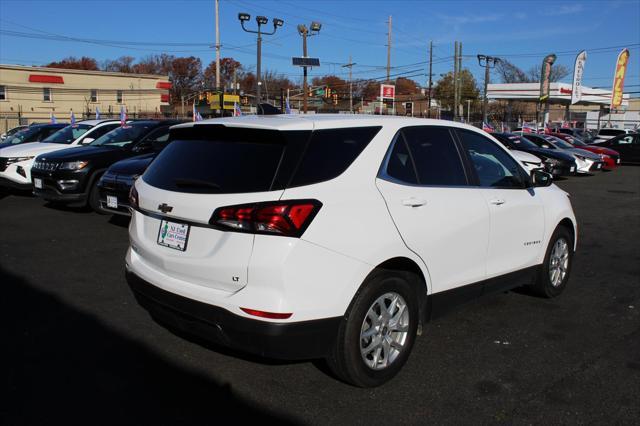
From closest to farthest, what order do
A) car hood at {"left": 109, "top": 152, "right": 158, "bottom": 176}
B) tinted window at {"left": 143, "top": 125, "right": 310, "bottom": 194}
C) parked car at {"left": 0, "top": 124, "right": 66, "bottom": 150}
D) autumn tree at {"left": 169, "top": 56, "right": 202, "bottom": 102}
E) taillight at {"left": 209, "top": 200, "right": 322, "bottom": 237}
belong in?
taillight at {"left": 209, "top": 200, "right": 322, "bottom": 237}
tinted window at {"left": 143, "top": 125, "right": 310, "bottom": 194}
car hood at {"left": 109, "top": 152, "right": 158, "bottom": 176}
parked car at {"left": 0, "top": 124, "right": 66, "bottom": 150}
autumn tree at {"left": 169, "top": 56, "right": 202, "bottom": 102}

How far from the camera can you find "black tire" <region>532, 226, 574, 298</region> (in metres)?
5.15

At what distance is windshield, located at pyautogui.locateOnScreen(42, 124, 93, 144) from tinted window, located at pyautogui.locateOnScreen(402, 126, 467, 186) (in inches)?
418

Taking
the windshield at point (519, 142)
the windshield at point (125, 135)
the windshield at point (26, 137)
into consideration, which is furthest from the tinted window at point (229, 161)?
the windshield at point (519, 142)

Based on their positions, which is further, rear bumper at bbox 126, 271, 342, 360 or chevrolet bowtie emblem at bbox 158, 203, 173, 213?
chevrolet bowtie emblem at bbox 158, 203, 173, 213

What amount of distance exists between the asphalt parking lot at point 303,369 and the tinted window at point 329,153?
1.40 meters

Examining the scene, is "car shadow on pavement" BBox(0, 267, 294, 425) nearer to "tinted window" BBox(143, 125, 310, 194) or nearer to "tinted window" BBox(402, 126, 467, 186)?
"tinted window" BBox(143, 125, 310, 194)

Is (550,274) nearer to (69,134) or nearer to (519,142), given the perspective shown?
(69,134)

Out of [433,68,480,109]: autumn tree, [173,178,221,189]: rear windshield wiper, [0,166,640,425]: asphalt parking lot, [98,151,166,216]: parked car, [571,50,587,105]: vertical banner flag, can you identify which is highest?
[433,68,480,109]: autumn tree

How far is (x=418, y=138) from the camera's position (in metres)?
3.96

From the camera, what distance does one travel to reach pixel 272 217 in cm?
296

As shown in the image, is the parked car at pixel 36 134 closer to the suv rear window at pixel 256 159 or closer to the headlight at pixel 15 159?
the headlight at pixel 15 159

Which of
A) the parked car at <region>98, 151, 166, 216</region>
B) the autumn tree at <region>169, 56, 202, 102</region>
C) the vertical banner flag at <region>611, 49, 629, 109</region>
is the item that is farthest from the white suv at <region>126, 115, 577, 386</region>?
the autumn tree at <region>169, 56, 202, 102</region>

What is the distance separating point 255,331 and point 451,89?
88674mm

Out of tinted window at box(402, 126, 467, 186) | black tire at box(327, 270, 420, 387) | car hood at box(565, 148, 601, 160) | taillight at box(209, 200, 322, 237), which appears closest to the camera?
taillight at box(209, 200, 322, 237)
